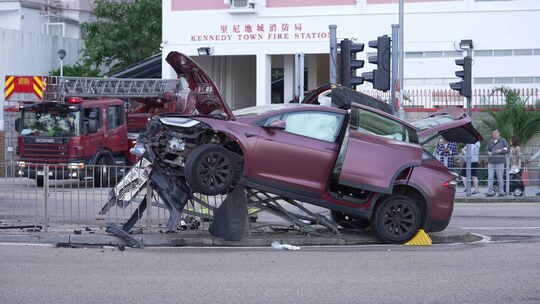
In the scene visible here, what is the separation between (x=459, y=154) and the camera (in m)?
23.2

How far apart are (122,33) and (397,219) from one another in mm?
31304

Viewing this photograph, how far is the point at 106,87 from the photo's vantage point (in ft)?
88.8

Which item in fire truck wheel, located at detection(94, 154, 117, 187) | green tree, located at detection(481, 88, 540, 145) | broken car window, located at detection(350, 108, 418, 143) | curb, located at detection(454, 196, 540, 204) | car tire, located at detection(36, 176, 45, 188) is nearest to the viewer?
broken car window, located at detection(350, 108, 418, 143)

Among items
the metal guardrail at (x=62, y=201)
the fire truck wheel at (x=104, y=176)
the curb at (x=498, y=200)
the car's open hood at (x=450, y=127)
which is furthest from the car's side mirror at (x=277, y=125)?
the curb at (x=498, y=200)

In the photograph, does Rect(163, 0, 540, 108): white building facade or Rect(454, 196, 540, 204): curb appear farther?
Rect(163, 0, 540, 108): white building facade

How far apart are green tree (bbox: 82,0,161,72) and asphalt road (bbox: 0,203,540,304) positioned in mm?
30263

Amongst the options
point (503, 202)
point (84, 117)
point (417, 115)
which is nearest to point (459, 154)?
→ point (503, 202)

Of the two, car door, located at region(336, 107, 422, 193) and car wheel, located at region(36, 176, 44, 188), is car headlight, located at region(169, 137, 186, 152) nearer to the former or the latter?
car door, located at region(336, 107, 422, 193)

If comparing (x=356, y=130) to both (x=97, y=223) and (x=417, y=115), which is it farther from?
(x=417, y=115)

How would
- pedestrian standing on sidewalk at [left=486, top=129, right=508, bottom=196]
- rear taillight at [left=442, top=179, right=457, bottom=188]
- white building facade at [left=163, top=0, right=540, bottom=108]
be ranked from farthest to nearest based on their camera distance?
white building facade at [left=163, top=0, right=540, bottom=108], pedestrian standing on sidewalk at [left=486, top=129, right=508, bottom=196], rear taillight at [left=442, top=179, right=457, bottom=188]

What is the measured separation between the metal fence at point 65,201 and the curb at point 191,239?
1.68ft

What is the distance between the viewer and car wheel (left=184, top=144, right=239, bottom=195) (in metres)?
11.3

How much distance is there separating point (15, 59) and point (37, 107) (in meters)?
12.7

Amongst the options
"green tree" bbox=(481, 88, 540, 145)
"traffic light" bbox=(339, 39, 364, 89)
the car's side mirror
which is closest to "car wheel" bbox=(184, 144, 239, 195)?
the car's side mirror
